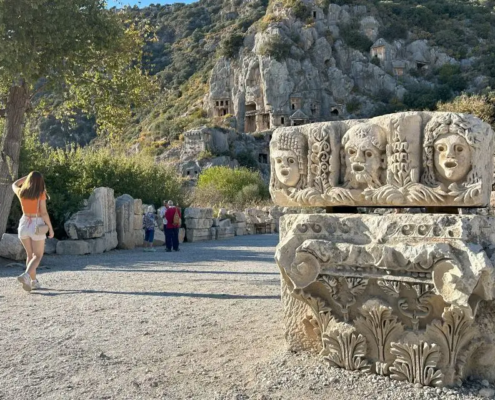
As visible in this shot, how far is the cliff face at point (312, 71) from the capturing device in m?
64.2

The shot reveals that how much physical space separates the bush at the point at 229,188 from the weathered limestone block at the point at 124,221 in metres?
15.5

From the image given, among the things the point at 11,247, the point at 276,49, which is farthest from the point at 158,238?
the point at 276,49

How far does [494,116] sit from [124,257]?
1858cm

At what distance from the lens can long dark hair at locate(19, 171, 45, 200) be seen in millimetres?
6777

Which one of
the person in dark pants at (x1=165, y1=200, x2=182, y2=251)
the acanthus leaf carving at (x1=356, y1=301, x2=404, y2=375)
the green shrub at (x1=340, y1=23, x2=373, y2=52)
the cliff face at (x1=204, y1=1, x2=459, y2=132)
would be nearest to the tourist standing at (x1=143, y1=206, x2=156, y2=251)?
the person in dark pants at (x1=165, y1=200, x2=182, y2=251)

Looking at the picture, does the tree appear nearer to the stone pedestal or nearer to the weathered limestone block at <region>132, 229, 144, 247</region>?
the weathered limestone block at <region>132, 229, 144, 247</region>

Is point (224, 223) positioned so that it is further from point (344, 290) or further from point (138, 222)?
point (344, 290)

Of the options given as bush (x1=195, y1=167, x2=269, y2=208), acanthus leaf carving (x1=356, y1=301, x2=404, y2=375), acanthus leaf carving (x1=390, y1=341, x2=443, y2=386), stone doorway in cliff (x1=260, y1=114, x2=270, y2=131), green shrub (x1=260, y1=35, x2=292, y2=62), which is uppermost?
green shrub (x1=260, y1=35, x2=292, y2=62)

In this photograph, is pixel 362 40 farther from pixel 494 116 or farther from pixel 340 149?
pixel 340 149

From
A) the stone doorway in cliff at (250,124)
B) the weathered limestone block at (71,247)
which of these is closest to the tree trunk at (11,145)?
the weathered limestone block at (71,247)

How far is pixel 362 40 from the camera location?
6906 cm

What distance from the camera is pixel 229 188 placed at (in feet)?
116

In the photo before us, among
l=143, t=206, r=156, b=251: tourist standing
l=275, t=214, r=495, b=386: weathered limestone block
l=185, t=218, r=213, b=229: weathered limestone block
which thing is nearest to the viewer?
l=275, t=214, r=495, b=386: weathered limestone block

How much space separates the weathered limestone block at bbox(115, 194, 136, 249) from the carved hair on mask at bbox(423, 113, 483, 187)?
38.6ft
